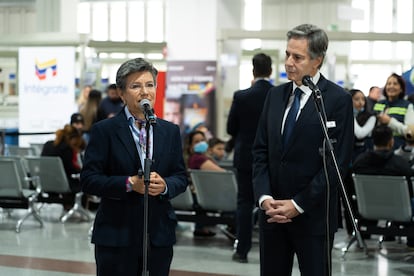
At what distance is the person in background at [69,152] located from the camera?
35.5 feet

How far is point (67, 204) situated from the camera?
10984 millimetres

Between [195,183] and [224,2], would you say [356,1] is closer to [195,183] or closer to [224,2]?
[224,2]

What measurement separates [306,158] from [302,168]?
5 cm

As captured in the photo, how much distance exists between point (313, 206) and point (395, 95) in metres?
6.10

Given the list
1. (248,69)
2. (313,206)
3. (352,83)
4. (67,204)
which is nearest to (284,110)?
(313,206)

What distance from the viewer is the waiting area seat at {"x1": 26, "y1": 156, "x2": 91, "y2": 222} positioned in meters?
10.7

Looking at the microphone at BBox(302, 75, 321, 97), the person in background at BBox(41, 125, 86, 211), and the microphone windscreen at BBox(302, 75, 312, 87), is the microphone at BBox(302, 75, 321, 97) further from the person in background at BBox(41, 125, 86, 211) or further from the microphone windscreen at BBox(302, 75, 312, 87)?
the person in background at BBox(41, 125, 86, 211)

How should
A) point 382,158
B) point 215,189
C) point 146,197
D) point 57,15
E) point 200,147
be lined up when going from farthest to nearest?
point 57,15 → point 200,147 → point 215,189 → point 382,158 → point 146,197

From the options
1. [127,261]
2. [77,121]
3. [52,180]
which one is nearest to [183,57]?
[77,121]

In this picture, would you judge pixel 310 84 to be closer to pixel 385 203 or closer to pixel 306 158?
pixel 306 158

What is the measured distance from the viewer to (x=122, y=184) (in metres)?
3.67

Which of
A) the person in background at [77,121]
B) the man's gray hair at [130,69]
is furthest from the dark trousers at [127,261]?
the person in background at [77,121]

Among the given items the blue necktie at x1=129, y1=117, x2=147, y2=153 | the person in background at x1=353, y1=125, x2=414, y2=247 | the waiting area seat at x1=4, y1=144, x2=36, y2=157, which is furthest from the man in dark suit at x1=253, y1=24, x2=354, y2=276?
the waiting area seat at x1=4, y1=144, x2=36, y2=157

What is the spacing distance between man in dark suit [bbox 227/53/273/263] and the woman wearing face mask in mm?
1584
